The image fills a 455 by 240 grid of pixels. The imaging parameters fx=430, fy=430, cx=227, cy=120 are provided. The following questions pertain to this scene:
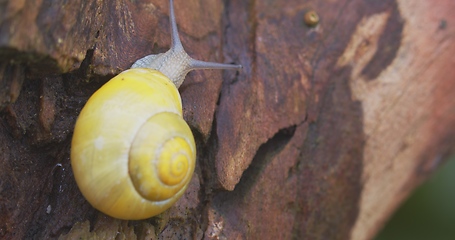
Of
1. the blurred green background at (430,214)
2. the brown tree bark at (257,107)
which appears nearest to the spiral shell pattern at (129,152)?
the brown tree bark at (257,107)

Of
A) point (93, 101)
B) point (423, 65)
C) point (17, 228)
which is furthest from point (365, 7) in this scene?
point (17, 228)

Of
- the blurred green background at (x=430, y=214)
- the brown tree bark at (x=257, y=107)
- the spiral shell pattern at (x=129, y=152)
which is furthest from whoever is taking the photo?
the blurred green background at (x=430, y=214)

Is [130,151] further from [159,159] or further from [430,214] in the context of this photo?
[430,214]

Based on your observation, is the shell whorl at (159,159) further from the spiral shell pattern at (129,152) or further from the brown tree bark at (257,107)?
the brown tree bark at (257,107)

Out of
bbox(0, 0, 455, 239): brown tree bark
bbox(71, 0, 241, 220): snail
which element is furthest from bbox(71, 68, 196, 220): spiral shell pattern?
bbox(0, 0, 455, 239): brown tree bark

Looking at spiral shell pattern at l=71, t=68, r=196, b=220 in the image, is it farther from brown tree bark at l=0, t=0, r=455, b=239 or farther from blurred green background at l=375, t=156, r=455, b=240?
blurred green background at l=375, t=156, r=455, b=240

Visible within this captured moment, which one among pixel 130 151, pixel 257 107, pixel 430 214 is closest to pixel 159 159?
pixel 130 151

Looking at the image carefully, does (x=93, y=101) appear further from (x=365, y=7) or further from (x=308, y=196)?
(x=365, y=7)

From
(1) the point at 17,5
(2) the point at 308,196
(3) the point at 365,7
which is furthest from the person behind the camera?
(3) the point at 365,7
